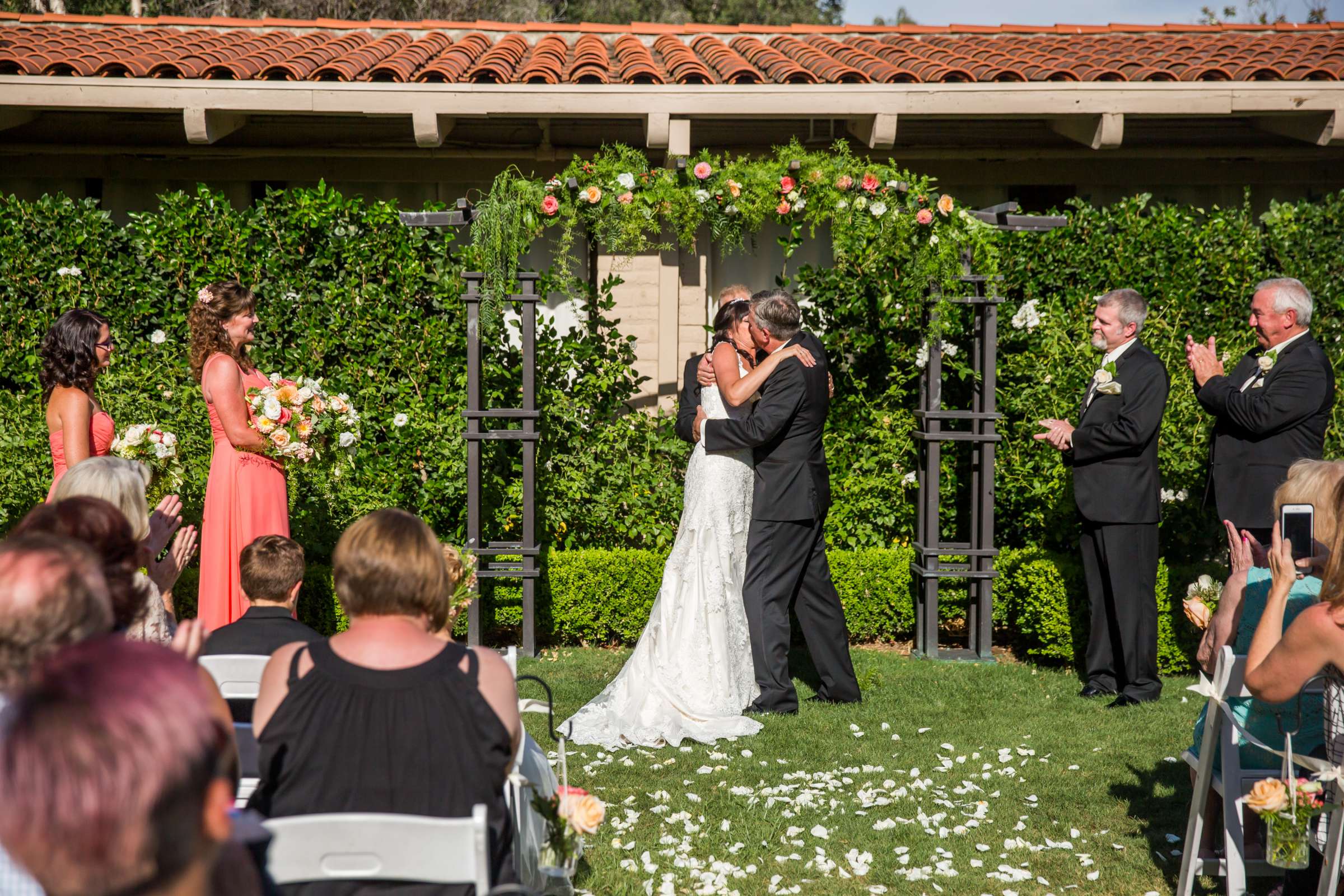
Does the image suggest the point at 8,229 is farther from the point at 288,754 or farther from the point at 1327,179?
the point at 1327,179

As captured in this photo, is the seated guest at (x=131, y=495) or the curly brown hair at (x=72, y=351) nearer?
the seated guest at (x=131, y=495)

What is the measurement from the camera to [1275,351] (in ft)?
19.3

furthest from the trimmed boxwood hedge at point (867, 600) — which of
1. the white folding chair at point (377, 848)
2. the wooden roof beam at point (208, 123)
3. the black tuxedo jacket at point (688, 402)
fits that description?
the white folding chair at point (377, 848)

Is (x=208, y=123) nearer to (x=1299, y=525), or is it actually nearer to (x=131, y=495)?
(x=131, y=495)

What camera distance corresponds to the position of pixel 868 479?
25.1ft

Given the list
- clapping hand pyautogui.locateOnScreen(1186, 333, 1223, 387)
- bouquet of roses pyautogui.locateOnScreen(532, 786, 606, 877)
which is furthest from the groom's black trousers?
bouquet of roses pyautogui.locateOnScreen(532, 786, 606, 877)

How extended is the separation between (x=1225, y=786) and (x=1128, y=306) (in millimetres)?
3087

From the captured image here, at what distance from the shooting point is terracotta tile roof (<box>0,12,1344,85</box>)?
7.64m

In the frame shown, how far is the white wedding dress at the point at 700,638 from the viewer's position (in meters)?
5.63

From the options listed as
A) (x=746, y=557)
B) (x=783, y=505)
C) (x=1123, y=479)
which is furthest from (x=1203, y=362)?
(x=746, y=557)

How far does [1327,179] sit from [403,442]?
7.58 metres

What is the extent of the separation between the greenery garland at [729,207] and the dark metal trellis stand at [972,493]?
486 millimetres

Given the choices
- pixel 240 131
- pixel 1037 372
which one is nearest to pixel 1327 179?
pixel 1037 372

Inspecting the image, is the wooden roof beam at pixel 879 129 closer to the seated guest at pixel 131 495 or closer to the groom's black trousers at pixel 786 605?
the groom's black trousers at pixel 786 605
